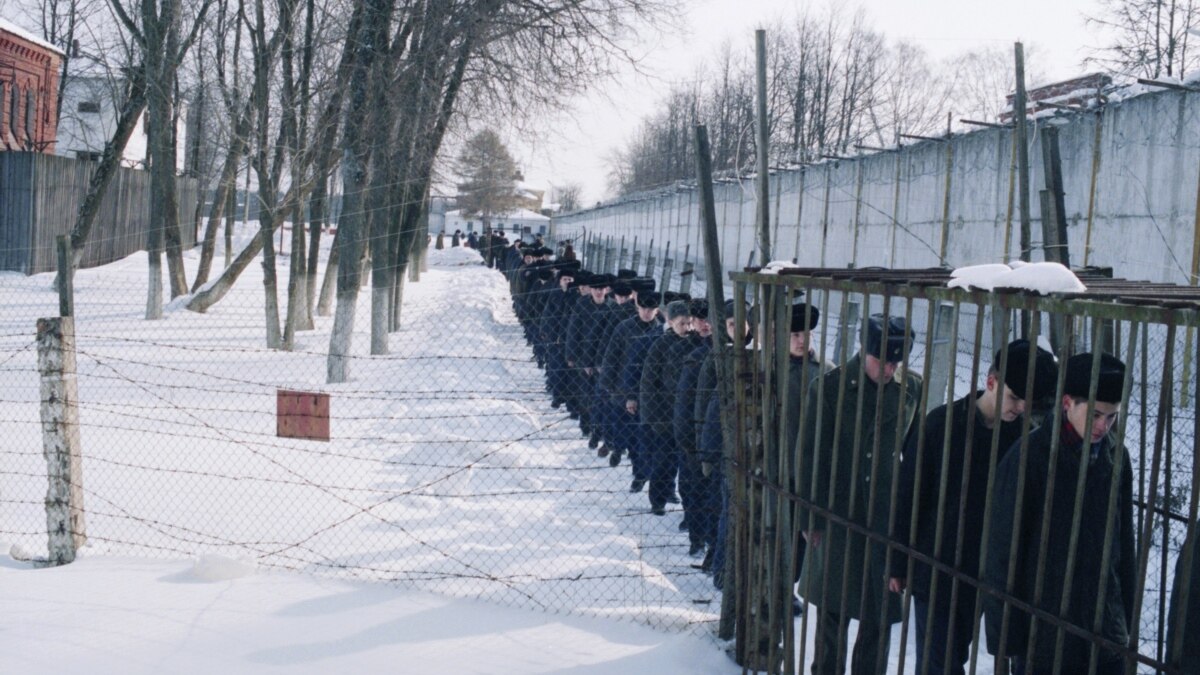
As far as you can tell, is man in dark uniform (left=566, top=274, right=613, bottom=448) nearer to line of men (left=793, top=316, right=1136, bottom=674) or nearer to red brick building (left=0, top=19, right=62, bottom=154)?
line of men (left=793, top=316, right=1136, bottom=674)

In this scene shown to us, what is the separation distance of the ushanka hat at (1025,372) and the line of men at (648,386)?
1601 millimetres

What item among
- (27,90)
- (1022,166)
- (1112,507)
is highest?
(27,90)

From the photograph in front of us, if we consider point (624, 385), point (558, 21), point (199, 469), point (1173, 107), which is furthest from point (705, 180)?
point (558, 21)

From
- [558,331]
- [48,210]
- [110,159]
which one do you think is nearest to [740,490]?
[558,331]

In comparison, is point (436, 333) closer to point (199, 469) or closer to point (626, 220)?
point (199, 469)

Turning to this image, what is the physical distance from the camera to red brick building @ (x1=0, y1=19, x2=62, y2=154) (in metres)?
34.9

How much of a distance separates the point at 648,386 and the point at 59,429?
13.0 ft

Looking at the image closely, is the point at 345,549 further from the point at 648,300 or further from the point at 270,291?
the point at 270,291

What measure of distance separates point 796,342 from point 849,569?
5.39 feet

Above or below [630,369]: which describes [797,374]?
above

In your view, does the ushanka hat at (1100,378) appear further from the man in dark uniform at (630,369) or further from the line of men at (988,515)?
the man in dark uniform at (630,369)

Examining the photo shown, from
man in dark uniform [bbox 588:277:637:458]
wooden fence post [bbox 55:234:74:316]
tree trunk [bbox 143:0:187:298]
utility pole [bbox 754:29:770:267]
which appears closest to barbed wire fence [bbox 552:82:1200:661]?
utility pole [bbox 754:29:770:267]

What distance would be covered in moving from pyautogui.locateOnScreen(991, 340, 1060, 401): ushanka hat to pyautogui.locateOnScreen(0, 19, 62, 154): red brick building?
116 ft

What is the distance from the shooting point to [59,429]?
6.44 metres
